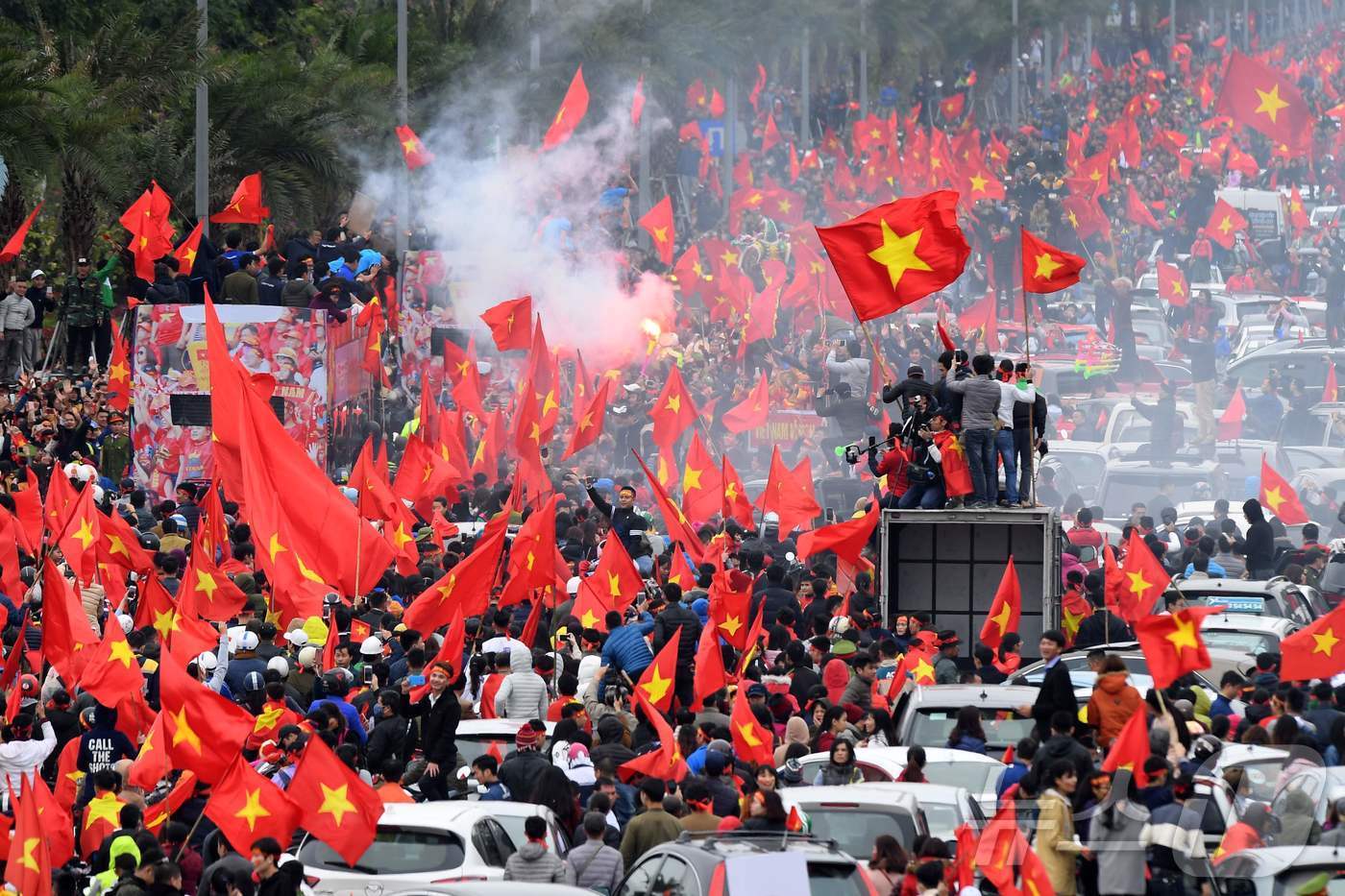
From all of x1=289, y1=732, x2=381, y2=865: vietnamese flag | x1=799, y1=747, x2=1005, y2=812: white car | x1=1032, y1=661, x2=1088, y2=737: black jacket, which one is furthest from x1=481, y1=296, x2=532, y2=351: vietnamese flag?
x1=289, y1=732, x2=381, y2=865: vietnamese flag

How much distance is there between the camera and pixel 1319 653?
49.5 feet

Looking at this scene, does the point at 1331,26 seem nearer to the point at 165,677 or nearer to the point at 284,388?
the point at 284,388

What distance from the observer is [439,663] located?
1562 centimetres

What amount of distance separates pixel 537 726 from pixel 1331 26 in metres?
68.7

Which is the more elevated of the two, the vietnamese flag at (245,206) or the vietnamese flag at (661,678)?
the vietnamese flag at (245,206)

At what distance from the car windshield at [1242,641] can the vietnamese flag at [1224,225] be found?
83.1ft

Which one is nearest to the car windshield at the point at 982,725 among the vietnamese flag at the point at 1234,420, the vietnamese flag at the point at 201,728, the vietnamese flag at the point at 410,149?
the vietnamese flag at the point at 201,728

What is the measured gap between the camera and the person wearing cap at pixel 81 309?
28703 millimetres

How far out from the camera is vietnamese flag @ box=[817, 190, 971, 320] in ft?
63.7

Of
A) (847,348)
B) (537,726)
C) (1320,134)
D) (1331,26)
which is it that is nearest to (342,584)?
(537,726)

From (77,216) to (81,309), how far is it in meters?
3.05

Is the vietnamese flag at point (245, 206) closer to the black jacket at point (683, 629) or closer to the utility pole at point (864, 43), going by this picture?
the black jacket at point (683, 629)

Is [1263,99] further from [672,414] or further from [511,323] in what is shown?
[672,414]

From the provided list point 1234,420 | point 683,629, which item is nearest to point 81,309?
point 1234,420
